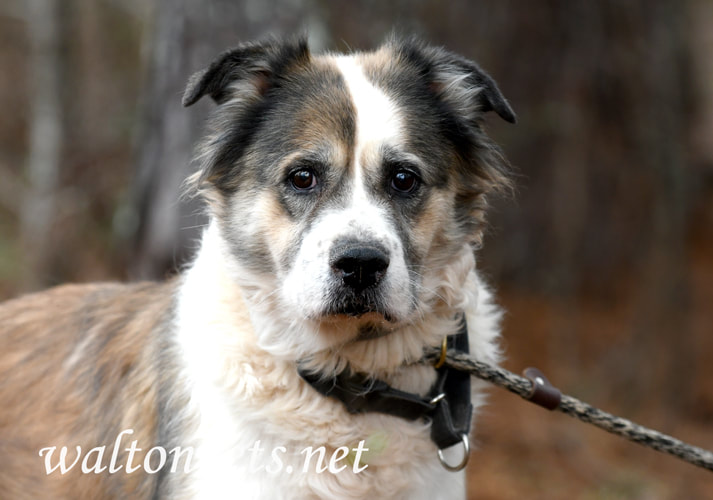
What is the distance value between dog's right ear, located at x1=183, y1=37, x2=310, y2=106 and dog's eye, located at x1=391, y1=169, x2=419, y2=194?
2.15ft

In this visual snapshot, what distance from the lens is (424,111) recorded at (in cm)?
310

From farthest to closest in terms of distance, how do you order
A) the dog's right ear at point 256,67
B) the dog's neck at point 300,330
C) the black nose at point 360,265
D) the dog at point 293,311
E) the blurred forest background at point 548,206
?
the blurred forest background at point 548,206
the dog's right ear at point 256,67
the dog's neck at point 300,330
the dog at point 293,311
the black nose at point 360,265

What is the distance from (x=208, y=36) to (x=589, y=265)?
4.45m

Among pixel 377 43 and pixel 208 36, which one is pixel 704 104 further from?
pixel 208 36

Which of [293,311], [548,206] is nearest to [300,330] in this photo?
[293,311]

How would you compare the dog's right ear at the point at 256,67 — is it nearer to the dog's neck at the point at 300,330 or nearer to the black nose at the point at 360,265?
the dog's neck at the point at 300,330

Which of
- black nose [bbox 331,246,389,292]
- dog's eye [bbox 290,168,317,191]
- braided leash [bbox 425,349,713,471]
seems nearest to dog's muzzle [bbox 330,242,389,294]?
black nose [bbox 331,246,389,292]

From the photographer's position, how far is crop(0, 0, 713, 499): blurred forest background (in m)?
4.93

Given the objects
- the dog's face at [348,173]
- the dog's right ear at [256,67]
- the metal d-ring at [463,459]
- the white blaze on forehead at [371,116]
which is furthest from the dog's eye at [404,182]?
the metal d-ring at [463,459]

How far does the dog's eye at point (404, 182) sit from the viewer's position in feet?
9.57

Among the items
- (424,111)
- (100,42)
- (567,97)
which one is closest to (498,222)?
(567,97)

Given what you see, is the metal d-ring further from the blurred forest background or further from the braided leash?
the blurred forest background

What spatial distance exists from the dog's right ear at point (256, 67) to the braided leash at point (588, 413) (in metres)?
1.40

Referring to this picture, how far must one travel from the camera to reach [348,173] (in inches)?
113
